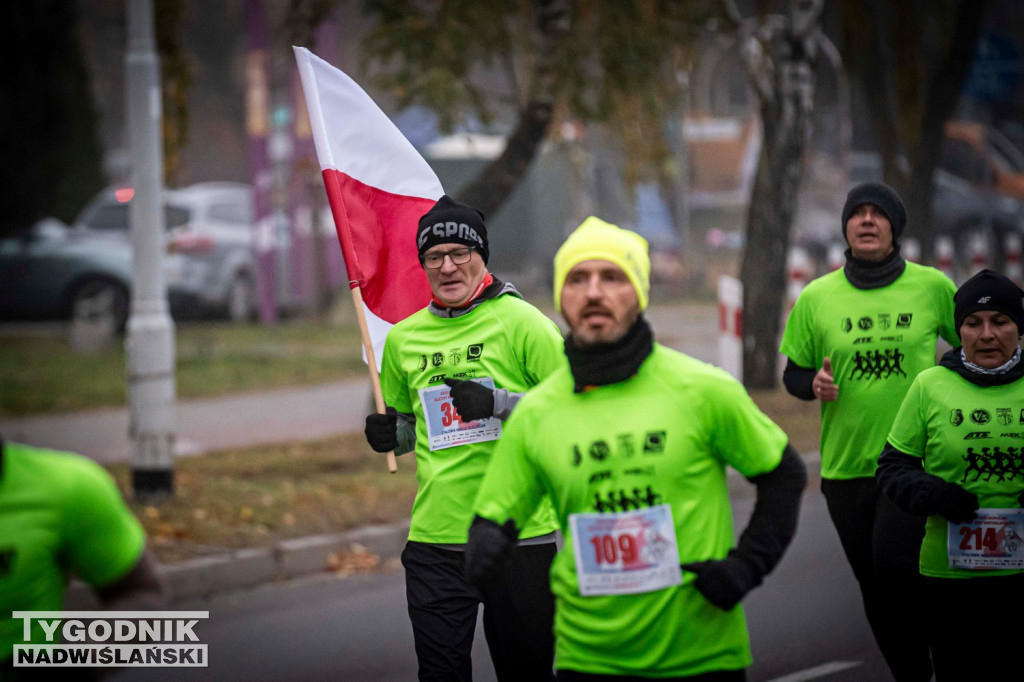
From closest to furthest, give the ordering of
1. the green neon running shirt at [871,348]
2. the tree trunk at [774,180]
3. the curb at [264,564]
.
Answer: the green neon running shirt at [871,348], the curb at [264,564], the tree trunk at [774,180]

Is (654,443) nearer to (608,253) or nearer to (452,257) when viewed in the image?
A: (608,253)

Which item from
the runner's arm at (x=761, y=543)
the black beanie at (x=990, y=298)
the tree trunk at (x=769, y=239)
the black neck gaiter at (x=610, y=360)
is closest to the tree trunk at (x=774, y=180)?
the tree trunk at (x=769, y=239)

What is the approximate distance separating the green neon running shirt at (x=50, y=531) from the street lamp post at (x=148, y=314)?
6383 millimetres

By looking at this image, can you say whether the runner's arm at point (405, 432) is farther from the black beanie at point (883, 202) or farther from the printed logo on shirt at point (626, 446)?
the black beanie at point (883, 202)

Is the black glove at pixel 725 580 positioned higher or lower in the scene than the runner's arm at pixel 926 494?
lower

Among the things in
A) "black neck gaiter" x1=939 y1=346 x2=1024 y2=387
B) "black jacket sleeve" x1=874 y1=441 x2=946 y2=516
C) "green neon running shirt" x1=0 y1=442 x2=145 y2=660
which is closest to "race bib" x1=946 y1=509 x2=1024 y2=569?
"black jacket sleeve" x1=874 y1=441 x2=946 y2=516

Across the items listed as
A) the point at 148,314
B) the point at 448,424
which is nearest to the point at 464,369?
the point at 448,424

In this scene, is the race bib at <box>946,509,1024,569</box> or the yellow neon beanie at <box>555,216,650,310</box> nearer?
the yellow neon beanie at <box>555,216,650,310</box>

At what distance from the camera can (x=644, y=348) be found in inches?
137

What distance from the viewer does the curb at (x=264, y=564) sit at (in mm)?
8133

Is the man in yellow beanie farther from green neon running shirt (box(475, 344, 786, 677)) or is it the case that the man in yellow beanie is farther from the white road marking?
the white road marking

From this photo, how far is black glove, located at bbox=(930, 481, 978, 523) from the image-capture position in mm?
4484

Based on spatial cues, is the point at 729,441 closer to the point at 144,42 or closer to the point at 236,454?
the point at 144,42

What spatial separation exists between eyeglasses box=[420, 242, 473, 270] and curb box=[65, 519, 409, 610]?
3.92 metres
